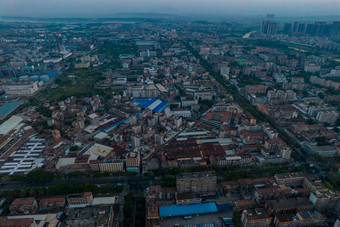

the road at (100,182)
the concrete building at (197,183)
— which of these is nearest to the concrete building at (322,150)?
the concrete building at (197,183)

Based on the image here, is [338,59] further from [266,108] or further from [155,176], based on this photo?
[155,176]

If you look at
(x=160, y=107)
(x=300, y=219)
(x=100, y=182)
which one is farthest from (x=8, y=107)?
(x=300, y=219)

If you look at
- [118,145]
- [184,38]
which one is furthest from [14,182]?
[184,38]

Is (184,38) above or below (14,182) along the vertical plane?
above

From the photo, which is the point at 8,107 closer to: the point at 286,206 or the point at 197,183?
the point at 197,183

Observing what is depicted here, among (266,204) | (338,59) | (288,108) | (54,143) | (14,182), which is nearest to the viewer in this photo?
(266,204)

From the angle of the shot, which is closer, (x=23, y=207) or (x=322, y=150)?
(x=23, y=207)

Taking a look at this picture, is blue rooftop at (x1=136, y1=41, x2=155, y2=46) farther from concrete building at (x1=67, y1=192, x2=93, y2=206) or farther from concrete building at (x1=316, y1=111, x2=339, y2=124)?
concrete building at (x1=67, y1=192, x2=93, y2=206)

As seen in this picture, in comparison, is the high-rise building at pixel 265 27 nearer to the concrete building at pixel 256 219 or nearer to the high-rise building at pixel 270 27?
the high-rise building at pixel 270 27
